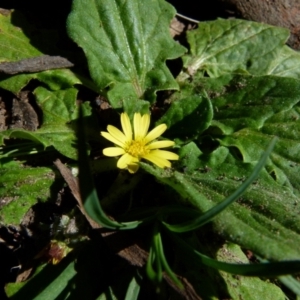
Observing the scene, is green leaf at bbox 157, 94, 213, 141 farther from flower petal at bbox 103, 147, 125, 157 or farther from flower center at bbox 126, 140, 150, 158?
flower petal at bbox 103, 147, 125, 157

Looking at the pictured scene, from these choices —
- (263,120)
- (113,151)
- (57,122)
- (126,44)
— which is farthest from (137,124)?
(263,120)

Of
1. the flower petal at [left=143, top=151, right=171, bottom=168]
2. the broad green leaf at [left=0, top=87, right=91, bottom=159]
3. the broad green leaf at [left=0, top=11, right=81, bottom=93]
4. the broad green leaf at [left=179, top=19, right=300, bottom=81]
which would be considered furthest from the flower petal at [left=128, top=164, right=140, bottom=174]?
the broad green leaf at [left=179, top=19, right=300, bottom=81]

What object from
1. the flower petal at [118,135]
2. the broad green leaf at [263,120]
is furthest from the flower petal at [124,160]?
the broad green leaf at [263,120]

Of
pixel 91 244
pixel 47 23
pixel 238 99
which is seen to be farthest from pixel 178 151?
pixel 47 23

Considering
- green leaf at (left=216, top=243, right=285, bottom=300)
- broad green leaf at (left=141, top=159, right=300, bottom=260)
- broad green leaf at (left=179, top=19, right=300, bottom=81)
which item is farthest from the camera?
broad green leaf at (left=179, top=19, right=300, bottom=81)

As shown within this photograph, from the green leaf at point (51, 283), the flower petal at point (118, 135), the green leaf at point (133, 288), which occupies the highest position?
the flower petal at point (118, 135)

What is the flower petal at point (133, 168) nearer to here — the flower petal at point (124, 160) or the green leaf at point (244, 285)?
the flower petal at point (124, 160)
